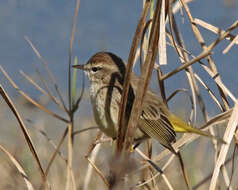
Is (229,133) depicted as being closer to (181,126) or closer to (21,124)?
(181,126)

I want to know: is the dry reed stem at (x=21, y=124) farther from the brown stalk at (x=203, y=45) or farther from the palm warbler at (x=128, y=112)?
the brown stalk at (x=203, y=45)

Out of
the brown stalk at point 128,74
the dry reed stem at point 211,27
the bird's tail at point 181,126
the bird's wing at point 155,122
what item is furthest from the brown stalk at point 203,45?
the brown stalk at point 128,74

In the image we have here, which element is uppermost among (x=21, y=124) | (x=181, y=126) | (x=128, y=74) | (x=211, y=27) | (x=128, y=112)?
(x=211, y=27)

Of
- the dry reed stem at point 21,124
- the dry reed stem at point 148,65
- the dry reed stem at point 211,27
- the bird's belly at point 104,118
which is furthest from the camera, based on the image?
the bird's belly at point 104,118

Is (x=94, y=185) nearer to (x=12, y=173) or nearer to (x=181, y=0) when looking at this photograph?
(x=12, y=173)

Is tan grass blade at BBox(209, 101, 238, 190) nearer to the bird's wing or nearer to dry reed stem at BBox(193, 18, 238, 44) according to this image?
dry reed stem at BBox(193, 18, 238, 44)

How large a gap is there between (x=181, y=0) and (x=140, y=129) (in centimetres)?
110

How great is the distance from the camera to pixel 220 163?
2.59 meters

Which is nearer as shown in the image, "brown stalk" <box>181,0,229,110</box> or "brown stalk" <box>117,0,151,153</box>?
"brown stalk" <box>117,0,151,153</box>

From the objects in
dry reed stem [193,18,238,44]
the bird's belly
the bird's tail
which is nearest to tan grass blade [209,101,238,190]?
the bird's tail

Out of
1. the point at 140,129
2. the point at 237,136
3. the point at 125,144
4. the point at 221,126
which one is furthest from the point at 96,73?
the point at 125,144

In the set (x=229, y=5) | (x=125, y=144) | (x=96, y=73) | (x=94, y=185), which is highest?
(x=229, y=5)

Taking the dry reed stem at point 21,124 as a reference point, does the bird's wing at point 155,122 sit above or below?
below

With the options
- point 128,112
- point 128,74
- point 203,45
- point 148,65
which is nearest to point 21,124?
point 128,74
